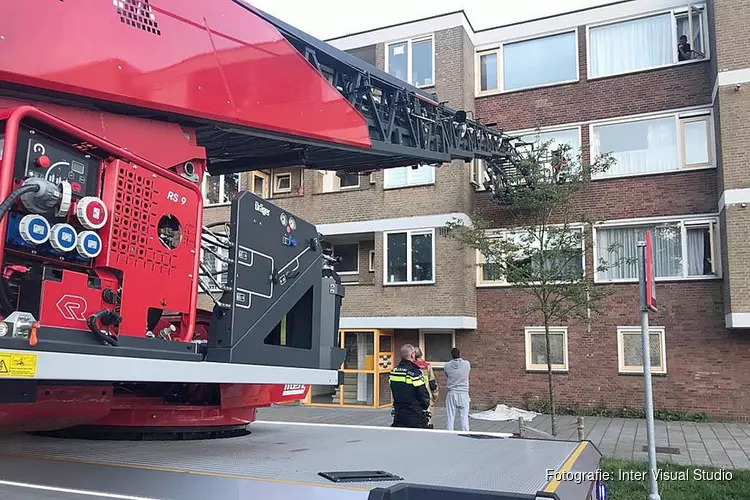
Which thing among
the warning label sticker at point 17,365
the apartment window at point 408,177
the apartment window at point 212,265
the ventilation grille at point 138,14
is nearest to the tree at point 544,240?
the apartment window at point 408,177

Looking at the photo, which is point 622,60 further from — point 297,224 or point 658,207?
point 297,224

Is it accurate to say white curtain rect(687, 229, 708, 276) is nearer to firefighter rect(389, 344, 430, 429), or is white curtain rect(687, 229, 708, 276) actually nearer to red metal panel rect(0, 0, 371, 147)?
firefighter rect(389, 344, 430, 429)

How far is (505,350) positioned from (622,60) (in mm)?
8914

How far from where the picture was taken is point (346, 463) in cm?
339

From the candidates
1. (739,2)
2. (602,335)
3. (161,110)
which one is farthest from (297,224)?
(739,2)

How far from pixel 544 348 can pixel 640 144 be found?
247 inches

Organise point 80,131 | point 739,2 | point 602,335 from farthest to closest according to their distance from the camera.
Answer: point 602,335
point 739,2
point 80,131

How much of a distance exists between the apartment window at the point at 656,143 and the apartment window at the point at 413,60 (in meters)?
5.35

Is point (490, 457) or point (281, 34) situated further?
point (281, 34)

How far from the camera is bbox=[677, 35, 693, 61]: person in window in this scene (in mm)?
18156

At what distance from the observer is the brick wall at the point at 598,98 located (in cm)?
1805

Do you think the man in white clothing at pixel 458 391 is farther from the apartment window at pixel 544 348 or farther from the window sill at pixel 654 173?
the window sill at pixel 654 173

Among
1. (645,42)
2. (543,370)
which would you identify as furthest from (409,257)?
(645,42)

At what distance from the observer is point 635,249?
18.0 metres
